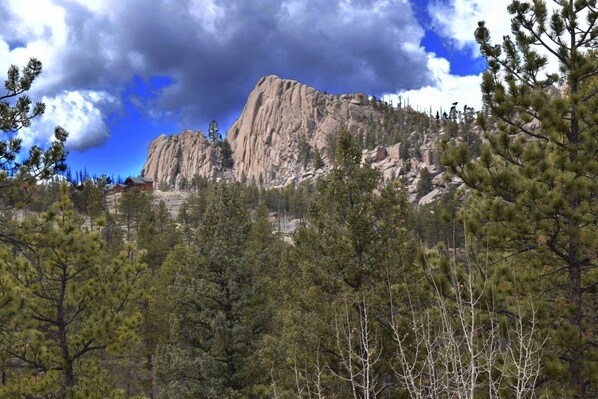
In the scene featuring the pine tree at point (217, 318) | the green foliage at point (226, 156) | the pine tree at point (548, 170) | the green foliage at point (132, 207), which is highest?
the green foliage at point (226, 156)

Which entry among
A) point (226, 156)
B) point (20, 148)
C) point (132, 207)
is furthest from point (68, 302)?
point (226, 156)

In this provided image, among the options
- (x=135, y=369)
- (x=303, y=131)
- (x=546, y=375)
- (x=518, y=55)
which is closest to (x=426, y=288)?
(x=546, y=375)

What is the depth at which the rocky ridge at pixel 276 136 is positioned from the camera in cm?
16788

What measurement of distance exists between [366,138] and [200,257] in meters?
137

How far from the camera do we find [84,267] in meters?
9.27

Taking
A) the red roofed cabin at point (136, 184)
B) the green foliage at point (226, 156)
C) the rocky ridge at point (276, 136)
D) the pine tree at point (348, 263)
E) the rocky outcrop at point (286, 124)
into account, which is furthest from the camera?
the green foliage at point (226, 156)

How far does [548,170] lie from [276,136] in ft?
564

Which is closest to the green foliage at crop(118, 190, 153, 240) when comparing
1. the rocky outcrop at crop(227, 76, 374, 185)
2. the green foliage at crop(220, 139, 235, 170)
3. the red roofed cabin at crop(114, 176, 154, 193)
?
the red roofed cabin at crop(114, 176, 154, 193)

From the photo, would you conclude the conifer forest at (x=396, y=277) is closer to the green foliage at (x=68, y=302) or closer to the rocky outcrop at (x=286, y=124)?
the green foliage at (x=68, y=302)

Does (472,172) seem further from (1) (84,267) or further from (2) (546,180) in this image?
(1) (84,267)

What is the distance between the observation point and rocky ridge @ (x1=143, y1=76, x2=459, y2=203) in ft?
551

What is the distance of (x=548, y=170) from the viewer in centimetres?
693

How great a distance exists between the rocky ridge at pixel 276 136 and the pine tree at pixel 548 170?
14402cm

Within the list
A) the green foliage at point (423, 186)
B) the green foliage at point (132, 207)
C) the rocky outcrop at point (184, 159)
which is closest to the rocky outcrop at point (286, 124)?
the rocky outcrop at point (184, 159)
